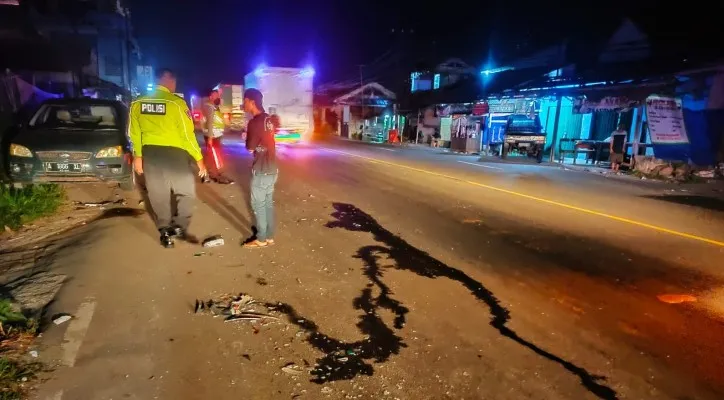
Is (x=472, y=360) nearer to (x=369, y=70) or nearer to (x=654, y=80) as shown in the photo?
(x=654, y=80)

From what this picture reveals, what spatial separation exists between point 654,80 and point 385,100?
27.5 metres

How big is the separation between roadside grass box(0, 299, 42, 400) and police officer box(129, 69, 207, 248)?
1.96 m

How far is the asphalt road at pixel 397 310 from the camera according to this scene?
10.6 feet

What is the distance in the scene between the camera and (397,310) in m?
4.38

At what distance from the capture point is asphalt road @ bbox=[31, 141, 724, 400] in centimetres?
323

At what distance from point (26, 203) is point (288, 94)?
58.2 ft

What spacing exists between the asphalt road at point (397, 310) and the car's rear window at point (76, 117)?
230 centimetres

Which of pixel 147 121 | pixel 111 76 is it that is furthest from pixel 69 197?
pixel 111 76

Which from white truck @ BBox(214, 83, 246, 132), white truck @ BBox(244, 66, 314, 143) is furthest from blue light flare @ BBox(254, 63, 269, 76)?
white truck @ BBox(214, 83, 246, 132)

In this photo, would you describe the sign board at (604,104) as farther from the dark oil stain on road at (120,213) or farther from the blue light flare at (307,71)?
the dark oil stain on road at (120,213)

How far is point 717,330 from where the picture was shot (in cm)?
426

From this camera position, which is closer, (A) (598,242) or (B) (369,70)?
(A) (598,242)

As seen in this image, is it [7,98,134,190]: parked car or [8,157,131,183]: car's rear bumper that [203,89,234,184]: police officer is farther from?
[8,157,131,183]: car's rear bumper

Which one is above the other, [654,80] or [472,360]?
[654,80]
